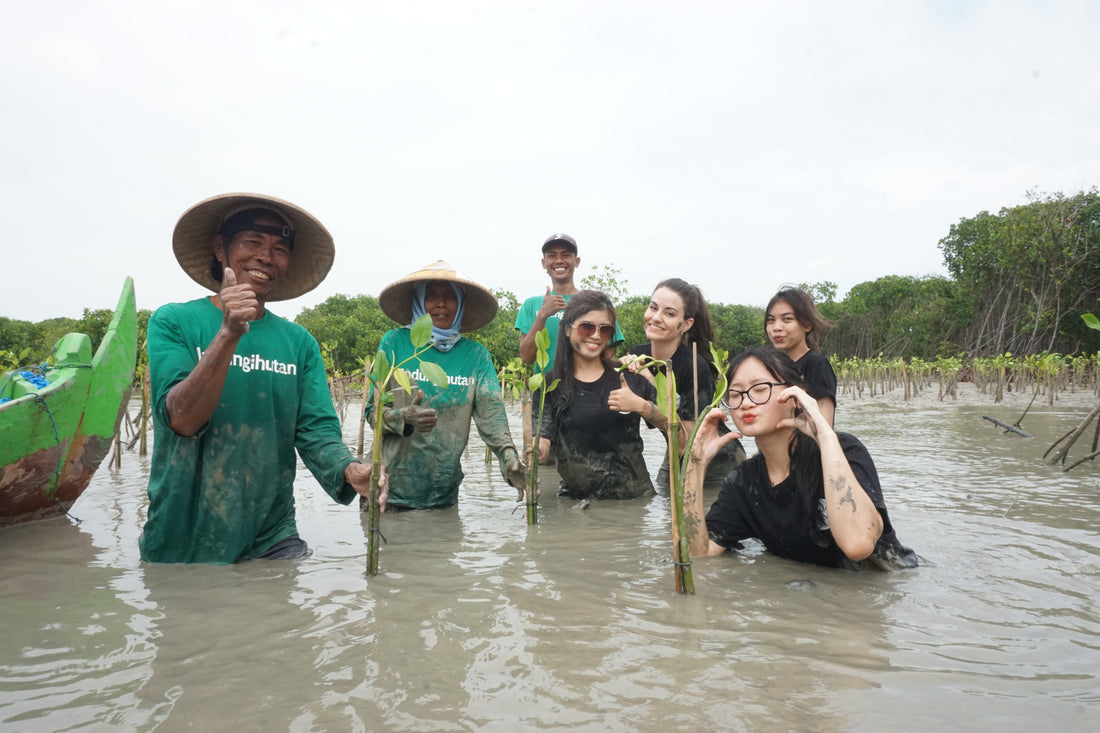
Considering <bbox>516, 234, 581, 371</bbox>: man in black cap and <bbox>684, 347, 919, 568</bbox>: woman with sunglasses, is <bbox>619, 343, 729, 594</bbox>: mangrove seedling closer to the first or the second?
<bbox>684, 347, 919, 568</bbox>: woman with sunglasses

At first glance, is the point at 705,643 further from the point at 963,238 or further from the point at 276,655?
the point at 963,238

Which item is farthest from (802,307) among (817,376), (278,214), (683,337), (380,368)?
(278,214)

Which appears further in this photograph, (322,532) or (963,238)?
(963,238)

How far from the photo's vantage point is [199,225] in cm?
289

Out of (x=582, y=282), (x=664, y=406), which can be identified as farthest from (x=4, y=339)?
(x=664, y=406)

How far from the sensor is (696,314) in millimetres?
4473

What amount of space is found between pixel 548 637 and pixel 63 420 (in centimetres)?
347

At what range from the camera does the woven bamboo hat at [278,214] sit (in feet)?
9.18

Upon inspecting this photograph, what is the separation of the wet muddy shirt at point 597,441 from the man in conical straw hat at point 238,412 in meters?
1.75

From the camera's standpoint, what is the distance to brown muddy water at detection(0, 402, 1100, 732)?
1.68m

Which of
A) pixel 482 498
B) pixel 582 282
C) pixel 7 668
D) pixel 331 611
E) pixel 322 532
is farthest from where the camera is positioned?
pixel 582 282

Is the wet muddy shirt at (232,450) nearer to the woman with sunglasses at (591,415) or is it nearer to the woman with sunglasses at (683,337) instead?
the woman with sunglasses at (591,415)

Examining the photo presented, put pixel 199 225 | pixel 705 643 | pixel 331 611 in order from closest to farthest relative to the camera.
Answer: pixel 705 643 → pixel 331 611 → pixel 199 225

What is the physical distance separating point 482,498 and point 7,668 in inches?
129
